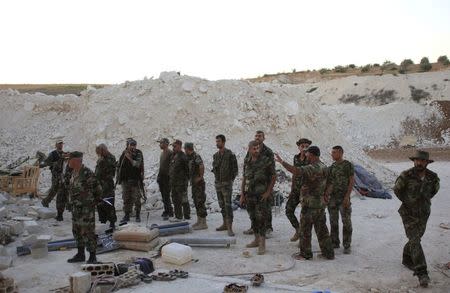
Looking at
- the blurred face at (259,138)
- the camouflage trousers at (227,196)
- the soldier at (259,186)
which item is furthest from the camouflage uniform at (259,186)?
the camouflage trousers at (227,196)

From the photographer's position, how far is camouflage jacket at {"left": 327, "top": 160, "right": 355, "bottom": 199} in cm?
717

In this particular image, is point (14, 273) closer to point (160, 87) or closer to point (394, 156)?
point (160, 87)

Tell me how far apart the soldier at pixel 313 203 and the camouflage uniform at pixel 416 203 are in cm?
A: 108

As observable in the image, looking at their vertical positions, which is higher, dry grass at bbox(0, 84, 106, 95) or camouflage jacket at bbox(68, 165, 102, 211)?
dry grass at bbox(0, 84, 106, 95)

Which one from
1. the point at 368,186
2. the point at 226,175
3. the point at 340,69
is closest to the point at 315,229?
the point at 226,175

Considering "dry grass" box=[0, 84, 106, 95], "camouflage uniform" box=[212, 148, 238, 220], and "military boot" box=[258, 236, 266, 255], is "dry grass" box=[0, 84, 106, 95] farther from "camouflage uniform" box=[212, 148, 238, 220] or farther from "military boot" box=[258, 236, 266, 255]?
"military boot" box=[258, 236, 266, 255]

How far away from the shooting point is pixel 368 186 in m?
13.0

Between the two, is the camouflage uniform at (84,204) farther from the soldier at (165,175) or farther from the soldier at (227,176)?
the soldier at (165,175)

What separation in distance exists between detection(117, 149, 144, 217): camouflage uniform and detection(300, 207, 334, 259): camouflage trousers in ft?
13.0

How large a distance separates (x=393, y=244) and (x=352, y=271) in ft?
6.33

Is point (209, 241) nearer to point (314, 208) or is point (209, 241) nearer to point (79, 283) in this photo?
point (314, 208)

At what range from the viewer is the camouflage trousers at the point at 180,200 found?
9.62 metres

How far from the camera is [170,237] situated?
26.8ft

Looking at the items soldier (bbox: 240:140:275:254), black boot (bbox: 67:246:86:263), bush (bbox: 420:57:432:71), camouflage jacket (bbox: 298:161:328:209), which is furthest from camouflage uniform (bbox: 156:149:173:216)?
bush (bbox: 420:57:432:71)
